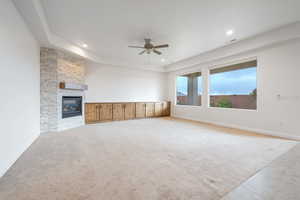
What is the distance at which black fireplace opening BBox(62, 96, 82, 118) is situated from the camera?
459cm

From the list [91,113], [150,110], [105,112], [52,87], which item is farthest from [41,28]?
[150,110]

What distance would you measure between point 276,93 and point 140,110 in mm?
5227

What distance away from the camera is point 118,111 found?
627 centimetres

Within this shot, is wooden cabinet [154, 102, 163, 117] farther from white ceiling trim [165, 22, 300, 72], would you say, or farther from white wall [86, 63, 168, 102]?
white ceiling trim [165, 22, 300, 72]

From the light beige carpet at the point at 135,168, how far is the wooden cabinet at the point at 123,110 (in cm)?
231

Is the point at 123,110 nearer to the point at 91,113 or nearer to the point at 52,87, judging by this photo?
the point at 91,113

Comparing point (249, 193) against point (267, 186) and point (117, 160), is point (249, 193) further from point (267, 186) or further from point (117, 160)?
point (117, 160)

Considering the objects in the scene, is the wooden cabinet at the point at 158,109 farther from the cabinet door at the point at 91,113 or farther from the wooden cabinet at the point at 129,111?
the cabinet door at the point at 91,113

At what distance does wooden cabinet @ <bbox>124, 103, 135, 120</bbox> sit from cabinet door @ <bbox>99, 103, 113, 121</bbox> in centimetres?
74

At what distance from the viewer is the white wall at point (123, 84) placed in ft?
20.0

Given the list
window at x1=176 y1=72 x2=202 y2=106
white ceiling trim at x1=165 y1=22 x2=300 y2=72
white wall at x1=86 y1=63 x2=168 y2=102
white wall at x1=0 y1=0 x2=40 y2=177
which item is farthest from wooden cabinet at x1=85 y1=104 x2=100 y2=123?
white ceiling trim at x1=165 y1=22 x2=300 y2=72

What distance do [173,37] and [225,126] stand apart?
12.4 ft

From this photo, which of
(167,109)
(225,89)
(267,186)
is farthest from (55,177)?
(167,109)

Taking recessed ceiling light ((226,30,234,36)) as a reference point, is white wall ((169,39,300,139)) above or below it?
below
